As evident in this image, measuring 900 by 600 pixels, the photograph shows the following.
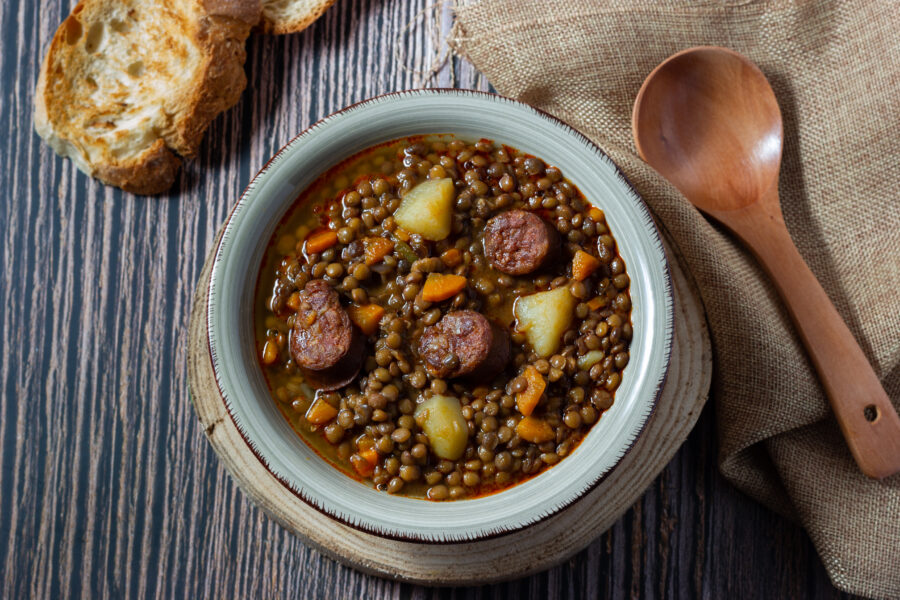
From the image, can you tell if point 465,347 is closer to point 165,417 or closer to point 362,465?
point 362,465

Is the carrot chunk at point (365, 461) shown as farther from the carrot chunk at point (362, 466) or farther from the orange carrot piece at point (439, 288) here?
the orange carrot piece at point (439, 288)

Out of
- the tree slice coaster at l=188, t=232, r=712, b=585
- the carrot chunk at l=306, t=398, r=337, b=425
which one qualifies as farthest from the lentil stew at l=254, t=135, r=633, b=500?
the tree slice coaster at l=188, t=232, r=712, b=585

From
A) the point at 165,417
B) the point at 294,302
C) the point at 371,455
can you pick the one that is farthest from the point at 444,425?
the point at 165,417

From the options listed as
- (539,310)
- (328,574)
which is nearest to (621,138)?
(539,310)

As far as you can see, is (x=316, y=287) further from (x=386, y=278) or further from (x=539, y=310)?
(x=539, y=310)

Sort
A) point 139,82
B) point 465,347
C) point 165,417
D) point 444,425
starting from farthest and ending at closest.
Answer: point 139,82 → point 165,417 → point 444,425 → point 465,347
